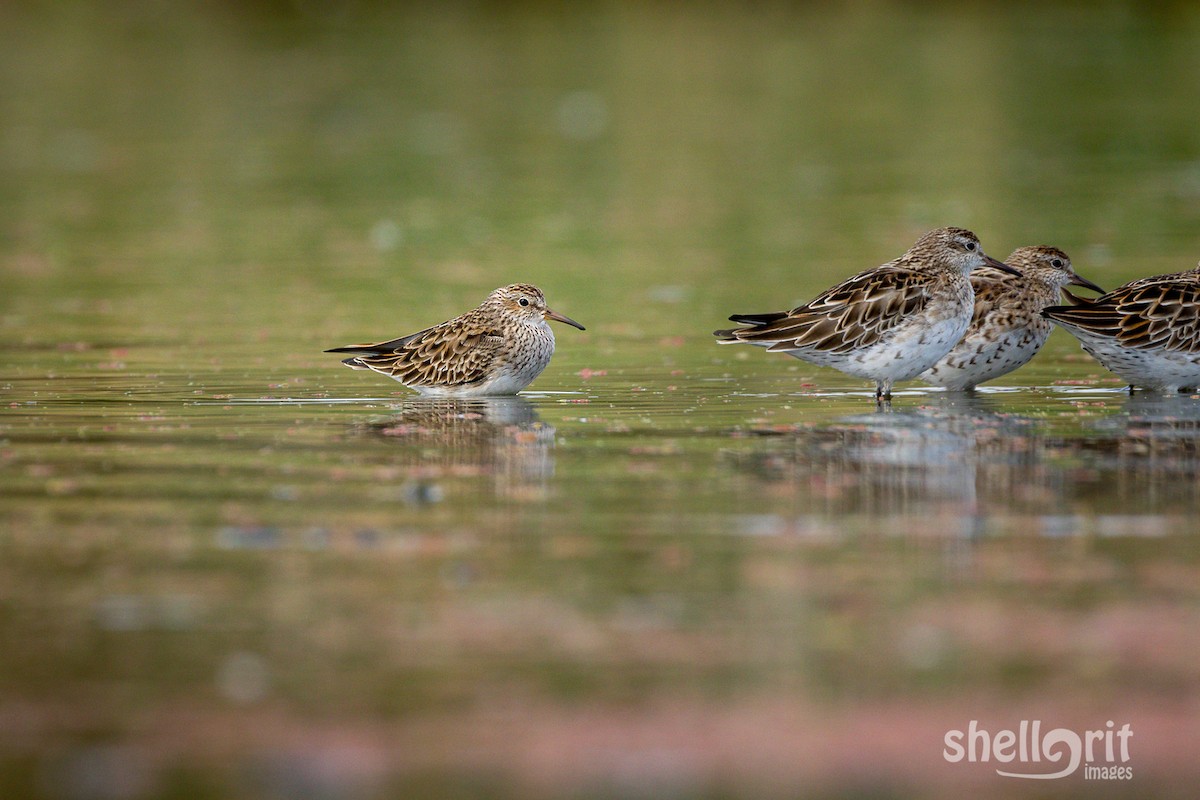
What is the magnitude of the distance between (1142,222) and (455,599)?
16194 mm

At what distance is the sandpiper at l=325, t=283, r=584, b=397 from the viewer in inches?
531

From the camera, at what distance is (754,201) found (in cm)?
2562

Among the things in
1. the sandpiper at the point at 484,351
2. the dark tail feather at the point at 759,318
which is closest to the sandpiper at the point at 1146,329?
the dark tail feather at the point at 759,318

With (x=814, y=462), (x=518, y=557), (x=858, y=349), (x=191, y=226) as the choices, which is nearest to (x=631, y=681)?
(x=518, y=557)

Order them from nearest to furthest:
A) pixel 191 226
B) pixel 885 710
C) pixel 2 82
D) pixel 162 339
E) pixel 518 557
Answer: pixel 885 710, pixel 518 557, pixel 162 339, pixel 191 226, pixel 2 82

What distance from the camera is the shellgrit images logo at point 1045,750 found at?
6.41 metres

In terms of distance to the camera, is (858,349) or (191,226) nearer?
(858,349)

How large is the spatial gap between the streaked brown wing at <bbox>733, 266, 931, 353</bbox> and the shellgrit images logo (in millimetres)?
6443

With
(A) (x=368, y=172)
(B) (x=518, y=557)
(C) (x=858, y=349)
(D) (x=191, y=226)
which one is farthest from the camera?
(A) (x=368, y=172)

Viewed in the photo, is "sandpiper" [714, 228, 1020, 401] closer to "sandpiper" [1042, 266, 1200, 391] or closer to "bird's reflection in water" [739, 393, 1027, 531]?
"bird's reflection in water" [739, 393, 1027, 531]

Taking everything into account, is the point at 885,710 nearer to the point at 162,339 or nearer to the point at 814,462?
the point at 814,462

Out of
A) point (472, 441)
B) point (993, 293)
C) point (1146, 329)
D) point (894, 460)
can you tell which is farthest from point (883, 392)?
point (472, 441)

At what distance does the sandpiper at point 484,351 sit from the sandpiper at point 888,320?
125 cm

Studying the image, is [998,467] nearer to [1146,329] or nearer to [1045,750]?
[1146,329]
